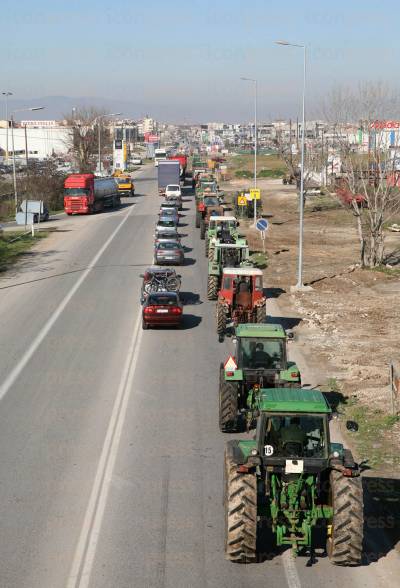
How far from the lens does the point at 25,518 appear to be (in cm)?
1339

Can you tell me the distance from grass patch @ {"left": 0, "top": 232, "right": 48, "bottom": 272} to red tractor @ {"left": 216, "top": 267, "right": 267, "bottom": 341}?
57.9 ft

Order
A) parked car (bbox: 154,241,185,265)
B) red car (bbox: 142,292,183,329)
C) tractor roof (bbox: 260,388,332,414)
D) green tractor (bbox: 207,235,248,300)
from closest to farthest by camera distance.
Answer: tractor roof (bbox: 260,388,332,414)
red car (bbox: 142,292,183,329)
green tractor (bbox: 207,235,248,300)
parked car (bbox: 154,241,185,265)

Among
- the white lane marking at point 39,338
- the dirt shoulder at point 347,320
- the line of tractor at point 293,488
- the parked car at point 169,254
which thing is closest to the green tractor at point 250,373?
the dirt shoulder at point 347,320

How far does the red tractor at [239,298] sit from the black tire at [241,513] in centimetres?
1485

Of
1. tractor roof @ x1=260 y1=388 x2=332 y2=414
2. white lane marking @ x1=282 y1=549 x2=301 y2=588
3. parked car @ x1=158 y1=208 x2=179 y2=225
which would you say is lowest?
white lane marking @ x1=282 y1=549 x2=301 y2=588

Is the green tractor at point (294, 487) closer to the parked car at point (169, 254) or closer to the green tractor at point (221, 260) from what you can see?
the green tractor at point (221, 260)

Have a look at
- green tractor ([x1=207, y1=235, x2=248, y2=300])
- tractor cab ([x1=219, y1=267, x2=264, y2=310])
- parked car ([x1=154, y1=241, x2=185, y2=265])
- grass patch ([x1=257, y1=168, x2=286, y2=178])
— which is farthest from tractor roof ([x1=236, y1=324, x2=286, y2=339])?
grass patch ([x1=257, y1=168, x2=286, y2=178])

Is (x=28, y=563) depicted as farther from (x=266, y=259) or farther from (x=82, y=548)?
(x=266, y=259)

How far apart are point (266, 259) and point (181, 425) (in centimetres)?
2543

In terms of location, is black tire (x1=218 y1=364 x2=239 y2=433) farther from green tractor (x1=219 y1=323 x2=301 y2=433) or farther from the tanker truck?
the tanker truck

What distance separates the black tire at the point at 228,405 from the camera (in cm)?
1694

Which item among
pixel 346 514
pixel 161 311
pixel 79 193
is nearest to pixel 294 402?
pixel 346 514

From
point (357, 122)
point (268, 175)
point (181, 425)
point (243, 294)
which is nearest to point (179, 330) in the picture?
point (243, 294)

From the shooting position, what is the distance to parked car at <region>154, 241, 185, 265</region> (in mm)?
40781
